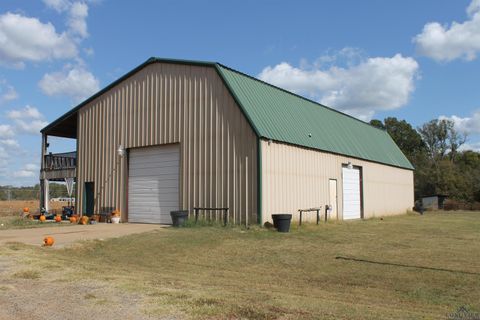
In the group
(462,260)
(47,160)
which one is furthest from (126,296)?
(47,160)

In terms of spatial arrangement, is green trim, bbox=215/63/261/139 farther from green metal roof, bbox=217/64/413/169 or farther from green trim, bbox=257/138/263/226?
green trim, bbox=257/138/263/226

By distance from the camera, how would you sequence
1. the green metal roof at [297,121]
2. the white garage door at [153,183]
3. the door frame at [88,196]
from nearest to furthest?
the green metal roof at [297,121] < the white garage door at [153,183] < the door frame at [88,196]

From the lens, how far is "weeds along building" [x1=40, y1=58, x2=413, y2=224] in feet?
59.9

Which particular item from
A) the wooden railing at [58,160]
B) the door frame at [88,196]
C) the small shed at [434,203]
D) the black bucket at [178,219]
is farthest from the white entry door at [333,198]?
the small shed at [434,203]

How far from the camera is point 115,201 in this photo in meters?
23.0

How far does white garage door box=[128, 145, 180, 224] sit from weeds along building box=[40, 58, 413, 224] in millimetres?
48

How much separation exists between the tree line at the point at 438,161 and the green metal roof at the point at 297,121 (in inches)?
946

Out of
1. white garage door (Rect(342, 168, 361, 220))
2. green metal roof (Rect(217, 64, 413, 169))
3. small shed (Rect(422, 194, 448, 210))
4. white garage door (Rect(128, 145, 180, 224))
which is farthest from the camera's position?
small shed (Rect(422, 194, 448, 210))

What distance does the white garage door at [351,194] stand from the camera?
24.9 m

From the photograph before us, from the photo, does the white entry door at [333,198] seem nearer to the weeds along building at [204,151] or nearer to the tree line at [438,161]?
the weeds along building at [204,151]

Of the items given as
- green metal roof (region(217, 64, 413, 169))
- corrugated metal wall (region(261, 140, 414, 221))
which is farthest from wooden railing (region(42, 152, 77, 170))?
corrugated metal wall (region(261, 140, 414, 221))

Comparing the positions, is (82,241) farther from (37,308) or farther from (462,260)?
(462,260)

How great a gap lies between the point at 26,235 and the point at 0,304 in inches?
393

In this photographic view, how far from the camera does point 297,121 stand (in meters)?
22.1
